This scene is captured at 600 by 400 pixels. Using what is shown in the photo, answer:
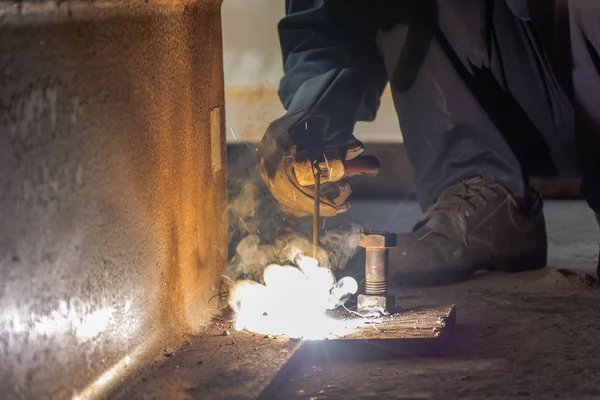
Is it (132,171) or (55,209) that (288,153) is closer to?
(132,171)

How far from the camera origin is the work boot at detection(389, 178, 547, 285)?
8.12ft

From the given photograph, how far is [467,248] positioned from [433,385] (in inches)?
40.6

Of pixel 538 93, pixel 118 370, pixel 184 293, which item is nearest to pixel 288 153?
pixel 184 293

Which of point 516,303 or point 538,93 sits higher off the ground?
point 538,93

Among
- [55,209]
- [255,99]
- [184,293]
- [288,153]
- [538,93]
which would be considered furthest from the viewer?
[255,99]

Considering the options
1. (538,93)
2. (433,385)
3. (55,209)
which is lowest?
(433,385)

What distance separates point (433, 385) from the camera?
60.2 inches

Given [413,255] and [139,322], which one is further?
[413,255]

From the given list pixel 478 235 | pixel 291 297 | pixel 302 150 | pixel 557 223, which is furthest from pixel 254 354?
pixel 557 223

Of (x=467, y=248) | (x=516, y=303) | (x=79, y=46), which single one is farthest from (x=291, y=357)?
(x=467, y=248)

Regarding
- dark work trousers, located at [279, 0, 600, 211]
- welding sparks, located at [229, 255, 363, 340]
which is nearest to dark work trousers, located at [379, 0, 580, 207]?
dark work trousers, located at [279, 0, 600, 211]

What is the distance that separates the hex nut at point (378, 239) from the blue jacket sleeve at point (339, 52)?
0.86 metres

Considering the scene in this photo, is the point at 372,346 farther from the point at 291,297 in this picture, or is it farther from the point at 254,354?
the point at 291,297

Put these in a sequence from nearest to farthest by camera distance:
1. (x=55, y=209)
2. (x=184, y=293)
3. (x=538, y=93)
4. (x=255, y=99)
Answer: (x=55, y=209) → (x=184, y=293) → (x=538, y=93) → (x=255, y=99)
